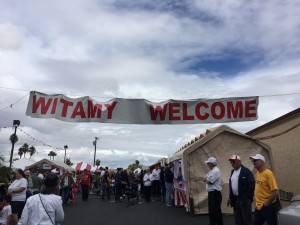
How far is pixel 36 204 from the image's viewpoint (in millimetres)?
4227

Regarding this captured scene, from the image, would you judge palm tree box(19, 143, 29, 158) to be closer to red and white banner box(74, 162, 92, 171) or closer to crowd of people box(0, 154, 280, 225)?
red and white banner box(74, 162, 92, 171)

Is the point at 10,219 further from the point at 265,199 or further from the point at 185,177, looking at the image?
the point at 185,177

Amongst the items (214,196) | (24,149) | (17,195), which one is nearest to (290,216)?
(214,196)

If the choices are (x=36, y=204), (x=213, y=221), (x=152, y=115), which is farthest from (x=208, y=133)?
(x=36, y=204)

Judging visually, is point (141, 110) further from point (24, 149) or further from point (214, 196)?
point (24, 149)

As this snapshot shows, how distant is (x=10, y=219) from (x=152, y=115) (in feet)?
20.4

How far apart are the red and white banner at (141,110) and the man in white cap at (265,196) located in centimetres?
531

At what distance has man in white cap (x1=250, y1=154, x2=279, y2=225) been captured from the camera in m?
6.24

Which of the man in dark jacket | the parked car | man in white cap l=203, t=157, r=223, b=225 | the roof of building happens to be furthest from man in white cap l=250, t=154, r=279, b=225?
the roof of building

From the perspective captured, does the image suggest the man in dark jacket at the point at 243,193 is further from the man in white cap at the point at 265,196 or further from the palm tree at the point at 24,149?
the palm tree at the point at 24,149

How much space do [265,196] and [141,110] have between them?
234 inches

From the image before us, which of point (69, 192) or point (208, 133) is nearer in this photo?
point (208, 133)

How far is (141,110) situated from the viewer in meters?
11.6

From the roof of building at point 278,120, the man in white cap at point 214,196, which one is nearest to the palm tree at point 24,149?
the roof of building at point 278,120
